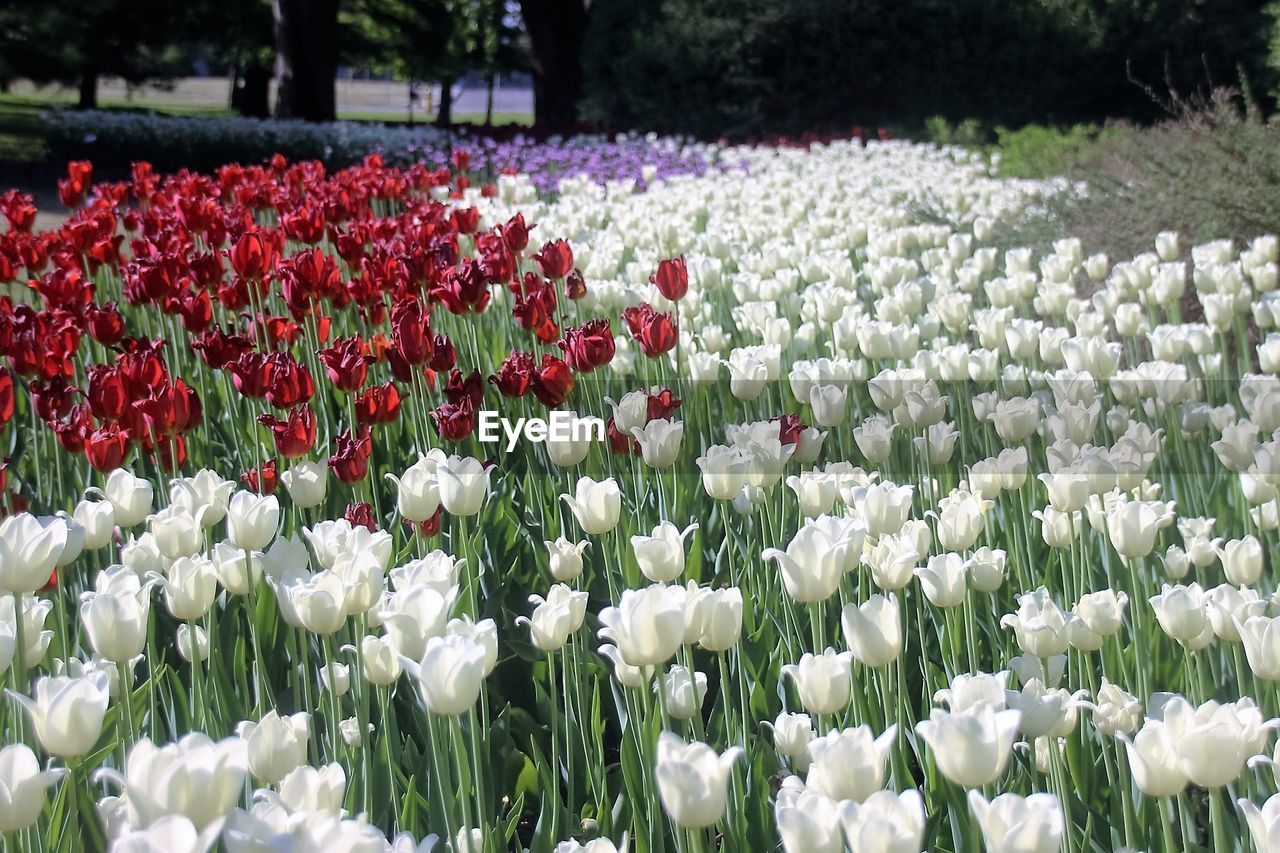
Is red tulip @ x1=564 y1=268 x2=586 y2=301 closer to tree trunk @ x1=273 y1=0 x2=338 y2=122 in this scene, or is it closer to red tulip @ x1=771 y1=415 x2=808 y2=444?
red tulip @ x1=771 y1=415 x2=808 y2=444

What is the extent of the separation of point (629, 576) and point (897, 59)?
63.5 ft

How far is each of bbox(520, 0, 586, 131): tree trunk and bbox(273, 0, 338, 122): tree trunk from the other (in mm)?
3833

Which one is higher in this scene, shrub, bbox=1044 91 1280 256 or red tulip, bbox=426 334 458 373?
shrub, bbox=1044 91 1280 256

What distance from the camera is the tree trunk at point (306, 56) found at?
19547 mm

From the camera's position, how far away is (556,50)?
22.7m

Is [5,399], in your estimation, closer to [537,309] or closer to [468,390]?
[468,390]

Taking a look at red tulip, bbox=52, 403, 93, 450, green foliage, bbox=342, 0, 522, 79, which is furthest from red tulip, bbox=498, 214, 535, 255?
green foliage, bbox=342, 0, 522, 79

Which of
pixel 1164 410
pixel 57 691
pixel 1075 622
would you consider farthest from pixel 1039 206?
pixel 57 691

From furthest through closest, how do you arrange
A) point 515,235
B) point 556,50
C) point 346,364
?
point 556,50
point 515,235
point 346,364

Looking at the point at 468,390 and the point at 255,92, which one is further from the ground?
the point at 255,92

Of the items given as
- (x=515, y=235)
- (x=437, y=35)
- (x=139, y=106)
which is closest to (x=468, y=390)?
(x=515, y=235)

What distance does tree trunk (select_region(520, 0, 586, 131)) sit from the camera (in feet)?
74.0

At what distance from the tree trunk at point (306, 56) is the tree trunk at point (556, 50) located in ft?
12.6

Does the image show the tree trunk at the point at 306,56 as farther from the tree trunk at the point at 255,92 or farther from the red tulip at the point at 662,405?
the red tulip at the point at 662,405
